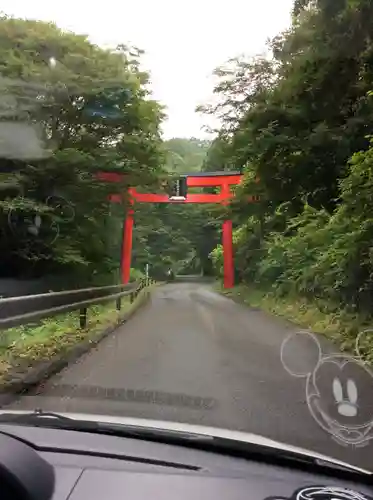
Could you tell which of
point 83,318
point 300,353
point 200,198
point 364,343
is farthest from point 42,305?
point 200,198

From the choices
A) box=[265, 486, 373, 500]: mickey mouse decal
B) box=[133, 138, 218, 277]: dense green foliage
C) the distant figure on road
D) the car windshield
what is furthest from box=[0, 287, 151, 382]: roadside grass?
the distant figure on road

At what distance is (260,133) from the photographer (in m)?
14.6

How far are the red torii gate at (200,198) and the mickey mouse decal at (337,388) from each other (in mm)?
8335

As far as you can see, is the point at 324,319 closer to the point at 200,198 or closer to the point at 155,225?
the point at 155,225

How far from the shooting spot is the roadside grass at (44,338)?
787 centimetres

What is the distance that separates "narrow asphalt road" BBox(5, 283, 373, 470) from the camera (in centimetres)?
521

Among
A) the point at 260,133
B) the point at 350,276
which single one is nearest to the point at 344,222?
the point at 350,276

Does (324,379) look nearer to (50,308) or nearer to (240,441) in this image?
(50,308)

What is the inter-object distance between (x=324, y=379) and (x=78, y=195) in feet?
31.6

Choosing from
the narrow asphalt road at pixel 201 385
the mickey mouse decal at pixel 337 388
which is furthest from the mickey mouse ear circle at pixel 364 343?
the narrow asphalt road at pixel 201 385

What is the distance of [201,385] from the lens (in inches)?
266

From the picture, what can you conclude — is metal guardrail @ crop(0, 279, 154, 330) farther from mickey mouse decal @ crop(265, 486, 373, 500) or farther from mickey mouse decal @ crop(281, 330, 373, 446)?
mickey mouse decal @ crop(265, 486, 373, 500)

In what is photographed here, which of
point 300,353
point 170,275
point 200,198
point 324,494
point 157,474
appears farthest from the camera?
point 200,198

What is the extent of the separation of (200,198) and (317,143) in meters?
16.9
